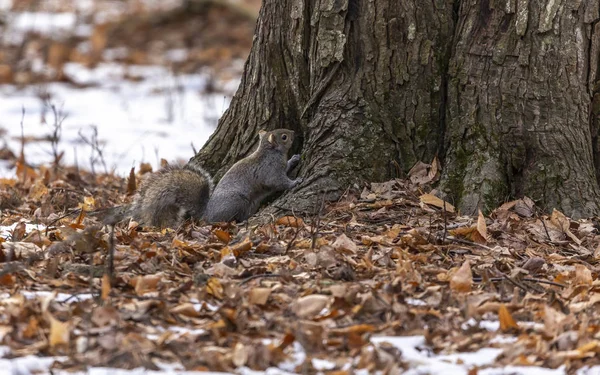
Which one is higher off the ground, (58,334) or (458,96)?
(458,96)

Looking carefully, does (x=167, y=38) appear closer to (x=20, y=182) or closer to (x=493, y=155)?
(x=20, y=182)

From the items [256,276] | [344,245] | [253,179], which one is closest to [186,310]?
[256,276]

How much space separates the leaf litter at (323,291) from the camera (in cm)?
351

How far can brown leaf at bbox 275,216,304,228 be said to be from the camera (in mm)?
5271

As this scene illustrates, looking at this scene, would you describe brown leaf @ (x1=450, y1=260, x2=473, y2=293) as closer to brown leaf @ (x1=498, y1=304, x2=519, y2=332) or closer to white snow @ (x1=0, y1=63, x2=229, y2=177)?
brown leaf @ (x1=498, y1=304, x2=519, y2=332)

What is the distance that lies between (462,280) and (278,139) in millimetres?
2055

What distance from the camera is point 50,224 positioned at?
5.45 meters

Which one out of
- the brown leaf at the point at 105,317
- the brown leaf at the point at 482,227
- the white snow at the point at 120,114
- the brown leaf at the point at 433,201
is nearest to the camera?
the brown leaf at the point at 105,317

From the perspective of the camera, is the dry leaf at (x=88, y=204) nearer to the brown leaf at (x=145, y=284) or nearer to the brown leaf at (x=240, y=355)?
the brown leaf at (x=145, y=284)

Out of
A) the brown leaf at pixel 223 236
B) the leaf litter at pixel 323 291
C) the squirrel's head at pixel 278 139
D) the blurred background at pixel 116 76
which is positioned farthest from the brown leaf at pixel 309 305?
the blurred background at pixel 116 76

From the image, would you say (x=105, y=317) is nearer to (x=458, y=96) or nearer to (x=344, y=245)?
(x=344, y=245)

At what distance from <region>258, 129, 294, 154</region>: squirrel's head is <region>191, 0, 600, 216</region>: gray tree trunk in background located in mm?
201

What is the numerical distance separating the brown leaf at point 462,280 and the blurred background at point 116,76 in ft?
14.2

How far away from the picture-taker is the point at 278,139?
5867 millimetres
